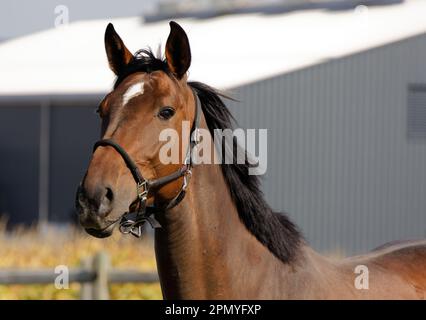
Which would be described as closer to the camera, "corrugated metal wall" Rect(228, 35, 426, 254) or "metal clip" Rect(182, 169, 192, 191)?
"metal clip" Rect(182, 169, 192, 191)

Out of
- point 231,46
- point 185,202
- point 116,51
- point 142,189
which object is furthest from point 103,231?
point 231,46

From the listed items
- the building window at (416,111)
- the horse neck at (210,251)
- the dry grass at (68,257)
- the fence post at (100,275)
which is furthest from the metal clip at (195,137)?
the building window at (416,111)

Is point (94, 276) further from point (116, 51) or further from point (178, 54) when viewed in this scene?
point (178, 54)

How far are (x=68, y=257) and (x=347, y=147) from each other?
11.4 meters

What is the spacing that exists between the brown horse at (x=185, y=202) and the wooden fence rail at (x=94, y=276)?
453cm

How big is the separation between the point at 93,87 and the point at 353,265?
18639mm

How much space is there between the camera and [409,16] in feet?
83.5

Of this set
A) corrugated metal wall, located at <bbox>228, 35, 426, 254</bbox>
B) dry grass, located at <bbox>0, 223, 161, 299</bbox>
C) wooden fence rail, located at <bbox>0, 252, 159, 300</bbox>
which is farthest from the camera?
corrugated metal wall, located at <bbox>228, 35, 426, 254</bbox>

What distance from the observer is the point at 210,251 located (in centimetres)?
509

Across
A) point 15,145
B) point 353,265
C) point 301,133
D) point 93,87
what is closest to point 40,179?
point 15,145

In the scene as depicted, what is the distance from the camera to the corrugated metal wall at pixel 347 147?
71.2ft

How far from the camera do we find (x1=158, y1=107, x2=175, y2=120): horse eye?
4926 mm

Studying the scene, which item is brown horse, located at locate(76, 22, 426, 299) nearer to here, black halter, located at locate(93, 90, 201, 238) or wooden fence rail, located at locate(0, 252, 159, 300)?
black halter, located at locate(93, 90, 201, 238)

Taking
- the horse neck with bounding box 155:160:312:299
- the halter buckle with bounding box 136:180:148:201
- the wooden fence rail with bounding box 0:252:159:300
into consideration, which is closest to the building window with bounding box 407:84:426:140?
the wooden fence rail with bounding box 0:252:159:300
